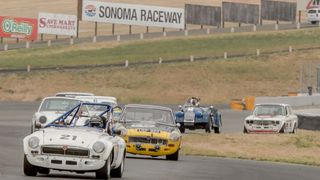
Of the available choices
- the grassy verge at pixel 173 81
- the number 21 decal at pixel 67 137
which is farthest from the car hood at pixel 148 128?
the grassy verge at pixel 173 81

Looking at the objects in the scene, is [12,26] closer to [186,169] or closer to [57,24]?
[57,24]

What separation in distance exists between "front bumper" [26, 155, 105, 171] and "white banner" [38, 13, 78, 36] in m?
81.6

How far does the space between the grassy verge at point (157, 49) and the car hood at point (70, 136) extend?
207 feet

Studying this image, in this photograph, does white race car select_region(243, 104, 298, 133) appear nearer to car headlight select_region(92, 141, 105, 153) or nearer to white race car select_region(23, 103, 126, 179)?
white race car select_region(23, 103, 126, 179)

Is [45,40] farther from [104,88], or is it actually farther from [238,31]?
[104,88]

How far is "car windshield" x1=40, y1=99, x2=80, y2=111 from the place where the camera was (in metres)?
32.6

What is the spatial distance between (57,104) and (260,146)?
21.1ft

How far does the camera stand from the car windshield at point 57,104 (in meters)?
32.6

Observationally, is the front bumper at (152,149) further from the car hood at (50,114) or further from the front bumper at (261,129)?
the front bumper at (261,129)

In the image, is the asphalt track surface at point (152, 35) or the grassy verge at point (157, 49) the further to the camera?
the asphalt track surface at point (152, 35)

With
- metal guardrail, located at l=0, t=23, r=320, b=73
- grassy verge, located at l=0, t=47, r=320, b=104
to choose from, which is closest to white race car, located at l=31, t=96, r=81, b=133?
grassy verge, located at l=0, t=47, r=320, b=104

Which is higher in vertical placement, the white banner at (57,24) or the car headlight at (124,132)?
the white banner at (57,24)

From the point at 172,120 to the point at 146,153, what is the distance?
107cm

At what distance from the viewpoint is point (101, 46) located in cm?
9250
